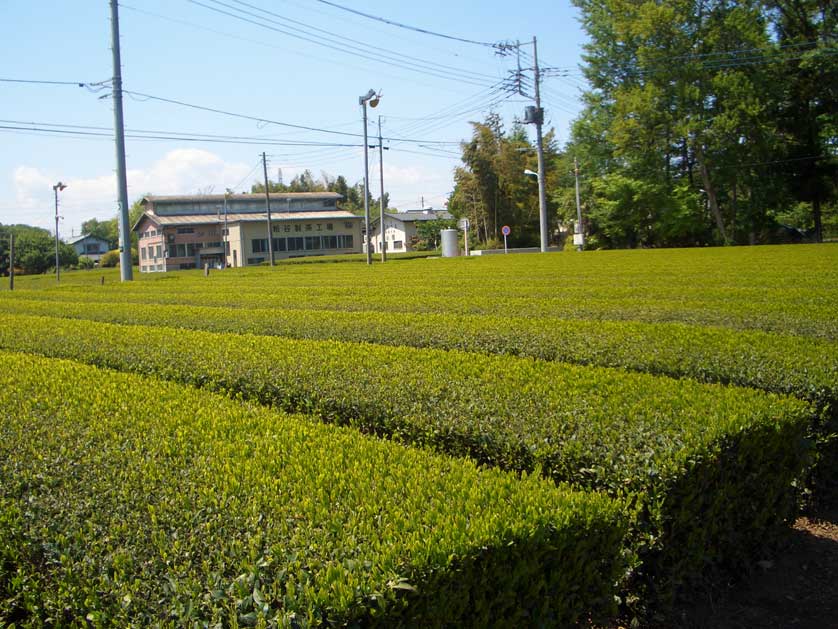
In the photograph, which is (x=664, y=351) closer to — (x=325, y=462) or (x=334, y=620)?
(x=325, y=462)

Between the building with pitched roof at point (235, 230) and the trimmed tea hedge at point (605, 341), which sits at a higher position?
the building with pitched roof at point (235, 230)

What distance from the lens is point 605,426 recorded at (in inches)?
171

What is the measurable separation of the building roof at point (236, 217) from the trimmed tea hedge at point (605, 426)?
2791 inches

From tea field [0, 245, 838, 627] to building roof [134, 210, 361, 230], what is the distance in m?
70.7

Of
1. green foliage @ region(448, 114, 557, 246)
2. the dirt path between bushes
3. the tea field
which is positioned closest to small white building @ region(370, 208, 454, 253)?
green foliage @ region(448, 114, 557, 246)

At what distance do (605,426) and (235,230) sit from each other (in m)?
73.8

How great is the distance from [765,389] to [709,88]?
4361cm

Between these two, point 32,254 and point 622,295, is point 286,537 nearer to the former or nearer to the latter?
point 622,295

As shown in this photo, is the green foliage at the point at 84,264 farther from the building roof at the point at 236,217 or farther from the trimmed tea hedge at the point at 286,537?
the trimmed tea hedge at the point at 286,537

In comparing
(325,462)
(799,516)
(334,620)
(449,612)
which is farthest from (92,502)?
(799,516)

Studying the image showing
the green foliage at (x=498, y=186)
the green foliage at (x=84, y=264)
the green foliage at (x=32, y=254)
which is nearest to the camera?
the green foliage at (x=498, y=186)

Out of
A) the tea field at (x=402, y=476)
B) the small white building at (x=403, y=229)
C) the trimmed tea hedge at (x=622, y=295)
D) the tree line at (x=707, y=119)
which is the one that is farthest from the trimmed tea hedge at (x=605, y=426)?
the small white building at (x=403, y=229)

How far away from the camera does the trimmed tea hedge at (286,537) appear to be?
2.46 metres

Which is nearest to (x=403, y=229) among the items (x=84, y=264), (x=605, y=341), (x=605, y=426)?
(x=84, y=264)
